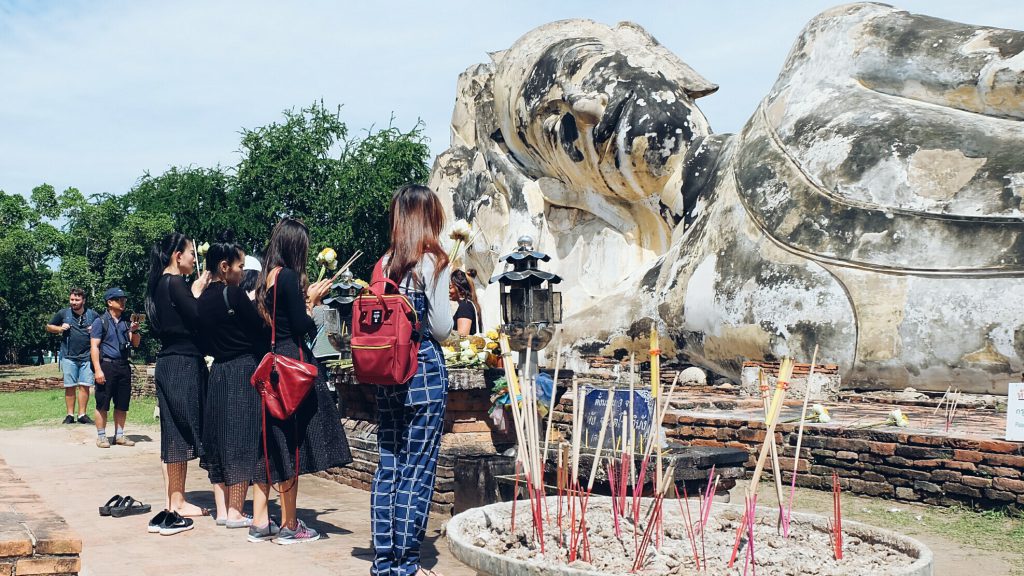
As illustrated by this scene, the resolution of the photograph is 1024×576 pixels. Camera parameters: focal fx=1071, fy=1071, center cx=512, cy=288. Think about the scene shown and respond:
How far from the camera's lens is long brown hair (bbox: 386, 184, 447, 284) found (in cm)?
421

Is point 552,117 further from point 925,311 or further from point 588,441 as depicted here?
point 588,441

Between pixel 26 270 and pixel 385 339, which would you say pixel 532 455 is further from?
pixel 26 270

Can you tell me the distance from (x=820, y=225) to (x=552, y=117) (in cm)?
623

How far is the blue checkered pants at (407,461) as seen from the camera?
4105mm

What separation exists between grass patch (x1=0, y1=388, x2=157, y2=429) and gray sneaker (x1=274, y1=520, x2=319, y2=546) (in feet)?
24.1

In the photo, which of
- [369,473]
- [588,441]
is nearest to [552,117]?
[369,473]

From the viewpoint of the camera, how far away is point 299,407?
5.10 m

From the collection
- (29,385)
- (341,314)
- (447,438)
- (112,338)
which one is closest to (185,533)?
(447,438)

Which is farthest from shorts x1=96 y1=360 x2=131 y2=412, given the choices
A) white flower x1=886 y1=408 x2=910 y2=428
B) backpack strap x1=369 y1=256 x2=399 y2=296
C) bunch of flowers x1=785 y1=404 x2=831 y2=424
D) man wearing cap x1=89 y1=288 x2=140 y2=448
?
white flower x1=886 y1=408 x2=910 y2=428

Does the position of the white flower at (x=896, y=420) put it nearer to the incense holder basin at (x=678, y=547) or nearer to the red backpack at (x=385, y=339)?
the incense holder basin at (x=678, y=547)

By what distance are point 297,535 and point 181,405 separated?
112 cm

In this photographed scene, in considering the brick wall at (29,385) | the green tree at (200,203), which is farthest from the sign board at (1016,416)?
Result: the green tree at (200,203)

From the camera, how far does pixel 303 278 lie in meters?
5.04

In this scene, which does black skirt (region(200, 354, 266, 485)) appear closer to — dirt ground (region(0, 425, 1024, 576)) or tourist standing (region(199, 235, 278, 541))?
tourist standing (region(199, 235, 278, 541))
